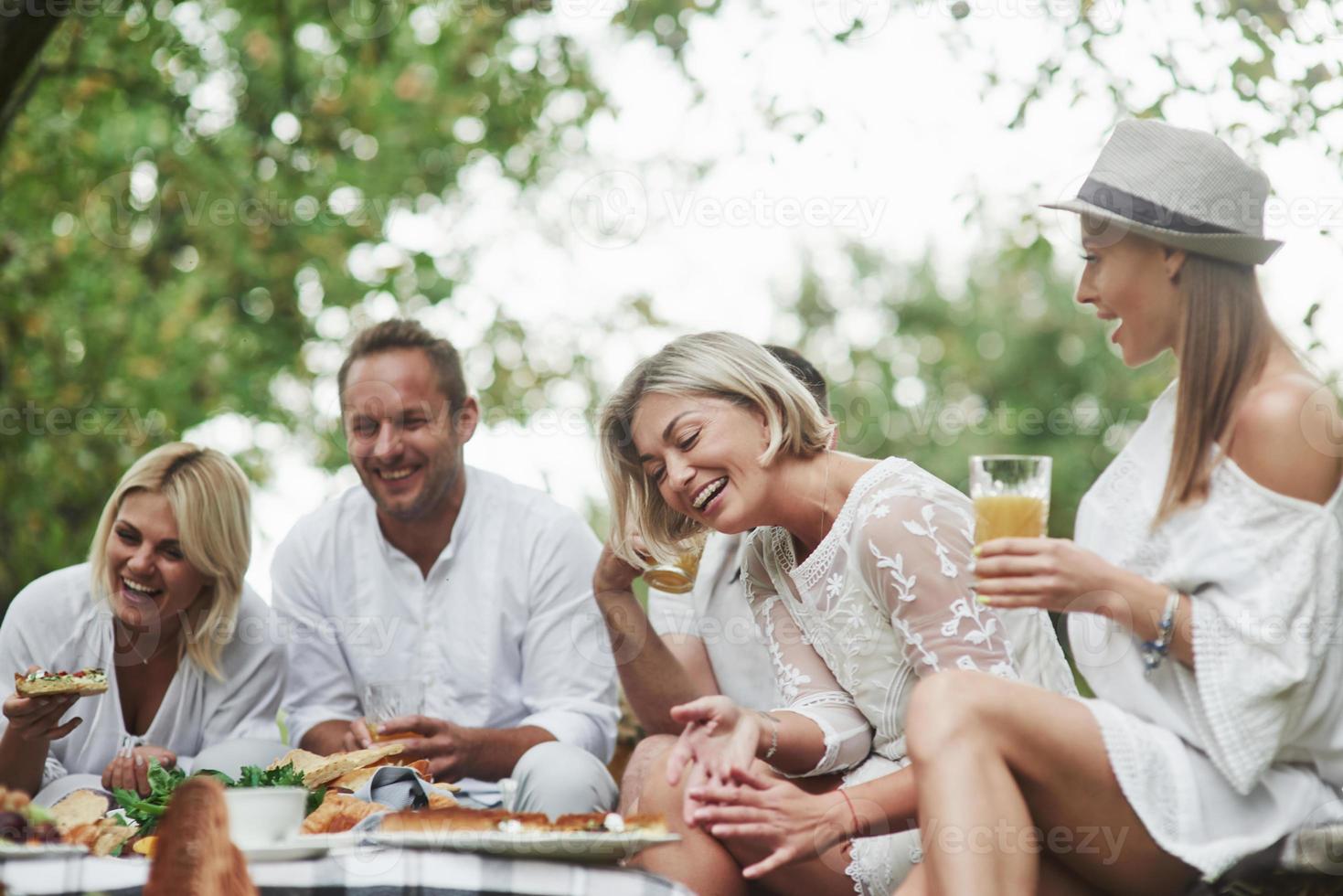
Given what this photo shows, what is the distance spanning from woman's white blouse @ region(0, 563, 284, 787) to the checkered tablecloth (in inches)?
81.0

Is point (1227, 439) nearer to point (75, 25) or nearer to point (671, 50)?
point (671, 50)

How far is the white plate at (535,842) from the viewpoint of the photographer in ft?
7.71

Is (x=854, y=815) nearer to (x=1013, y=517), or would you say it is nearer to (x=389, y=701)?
(x=1013, y=517)

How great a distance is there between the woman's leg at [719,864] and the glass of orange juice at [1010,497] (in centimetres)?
97

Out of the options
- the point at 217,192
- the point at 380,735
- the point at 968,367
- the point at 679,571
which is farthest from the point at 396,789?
the point at 968,367

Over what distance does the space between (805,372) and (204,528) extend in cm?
201

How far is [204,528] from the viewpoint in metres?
4.32

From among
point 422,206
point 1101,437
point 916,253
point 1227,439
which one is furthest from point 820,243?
point 1227,439

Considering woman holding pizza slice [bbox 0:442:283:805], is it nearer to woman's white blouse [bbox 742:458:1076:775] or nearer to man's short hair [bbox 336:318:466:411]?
man's short hair [bbox 336:318:466:411]

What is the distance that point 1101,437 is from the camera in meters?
18.8

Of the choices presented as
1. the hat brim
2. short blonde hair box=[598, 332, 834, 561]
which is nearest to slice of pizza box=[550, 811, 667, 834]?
short blonde hair box=[598, 332, 834, 561]

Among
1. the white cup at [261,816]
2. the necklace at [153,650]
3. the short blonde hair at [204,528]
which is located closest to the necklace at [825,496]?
the white cup at [261,816]

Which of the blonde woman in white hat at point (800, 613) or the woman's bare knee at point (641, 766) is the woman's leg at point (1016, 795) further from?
the woman's bare knee at point (641, 766)

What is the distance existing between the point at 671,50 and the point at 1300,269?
397 cm
